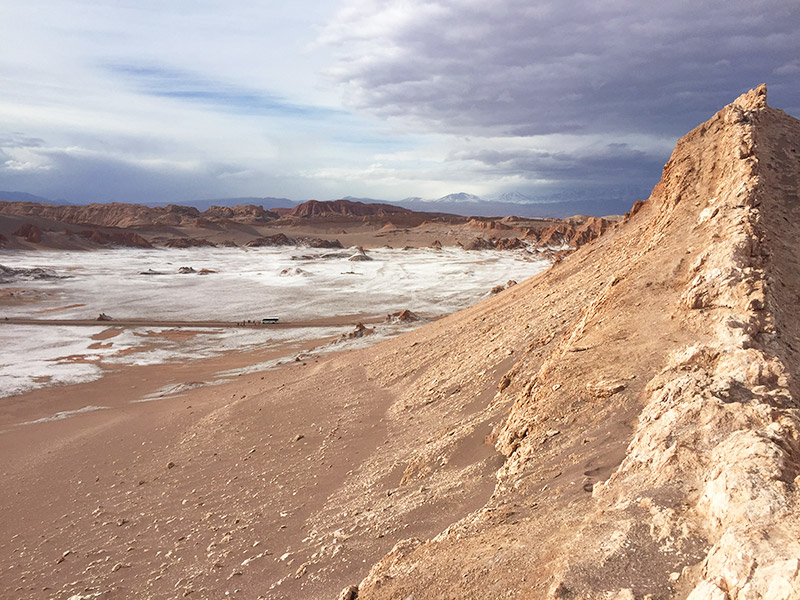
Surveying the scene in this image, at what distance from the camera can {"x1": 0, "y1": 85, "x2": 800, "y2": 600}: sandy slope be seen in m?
3.09

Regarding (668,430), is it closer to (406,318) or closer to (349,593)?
(349,593)

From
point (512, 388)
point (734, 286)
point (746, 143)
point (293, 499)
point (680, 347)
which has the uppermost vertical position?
point (746, 143)

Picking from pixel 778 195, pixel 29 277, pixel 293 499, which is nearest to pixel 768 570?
pixel 293 499

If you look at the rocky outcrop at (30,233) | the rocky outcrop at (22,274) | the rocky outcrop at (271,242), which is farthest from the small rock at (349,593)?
the rocky outcrop at (271,242)

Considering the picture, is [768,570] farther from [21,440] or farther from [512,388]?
[21,440]

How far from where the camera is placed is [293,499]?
22.0ft

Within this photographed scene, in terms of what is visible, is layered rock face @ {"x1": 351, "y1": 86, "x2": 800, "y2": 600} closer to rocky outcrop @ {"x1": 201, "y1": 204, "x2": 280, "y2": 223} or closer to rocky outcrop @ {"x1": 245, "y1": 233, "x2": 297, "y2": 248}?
rocky outcrop @ {"x1": 245, "y1": 233, "x2": 297, "y2": 248}

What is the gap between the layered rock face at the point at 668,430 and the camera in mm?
2838

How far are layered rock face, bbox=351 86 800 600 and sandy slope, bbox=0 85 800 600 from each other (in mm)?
18

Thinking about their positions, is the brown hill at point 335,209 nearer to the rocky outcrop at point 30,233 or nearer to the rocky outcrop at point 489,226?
the rocky outcrop at point 489,226

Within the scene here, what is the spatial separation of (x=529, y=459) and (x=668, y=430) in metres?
1.38

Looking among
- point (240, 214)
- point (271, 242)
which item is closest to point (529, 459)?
point (271, 242)

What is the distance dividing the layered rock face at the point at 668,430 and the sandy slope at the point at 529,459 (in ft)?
0.06

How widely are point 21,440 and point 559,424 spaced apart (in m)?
11.3
